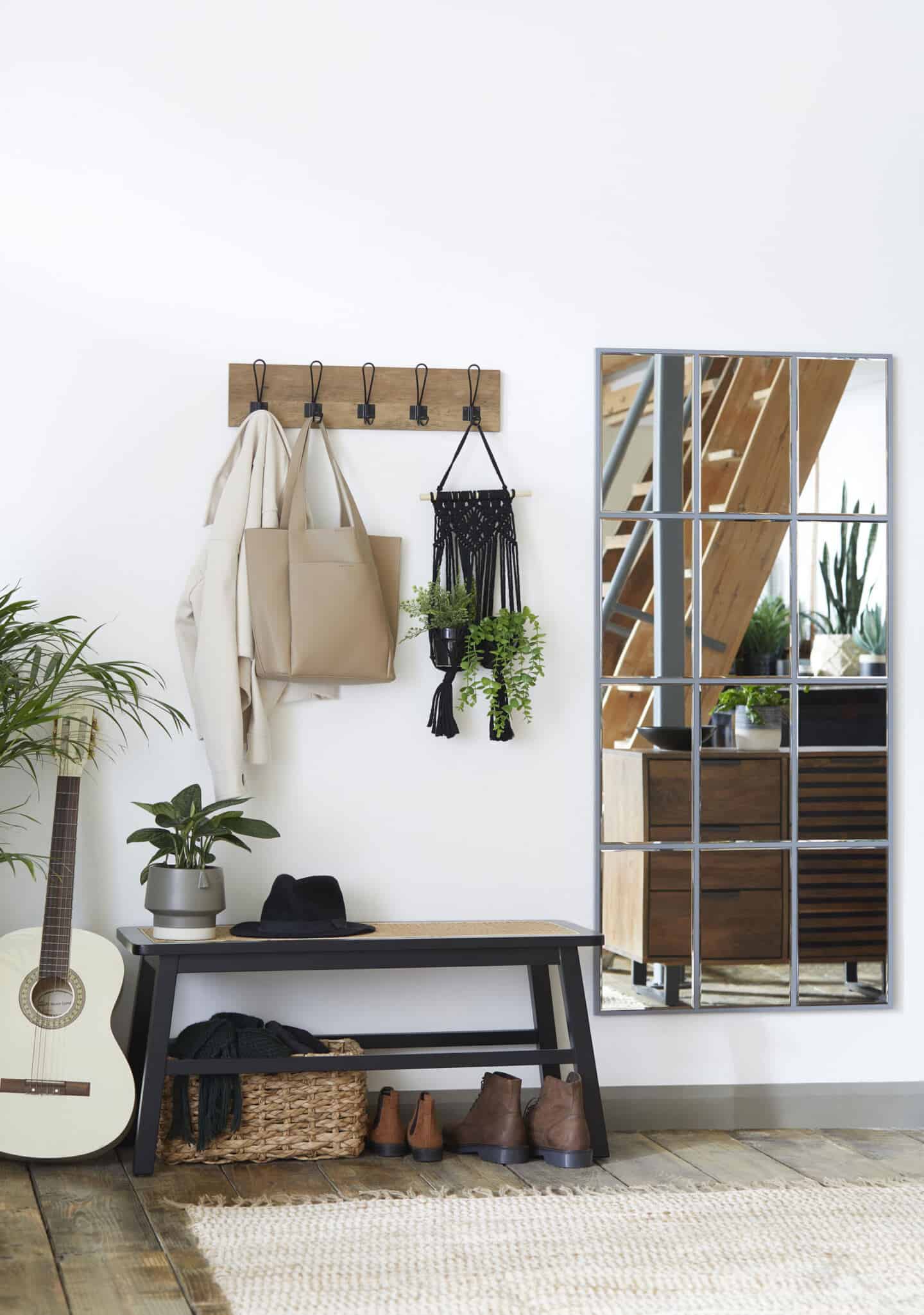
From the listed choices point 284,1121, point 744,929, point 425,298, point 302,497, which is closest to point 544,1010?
point 744,929

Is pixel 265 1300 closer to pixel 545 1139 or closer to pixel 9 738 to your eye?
pixel 545 1139

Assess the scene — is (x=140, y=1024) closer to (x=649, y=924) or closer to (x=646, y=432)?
(x=649, y=924)

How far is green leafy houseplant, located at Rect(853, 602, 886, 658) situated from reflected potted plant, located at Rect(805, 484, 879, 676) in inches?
0.7

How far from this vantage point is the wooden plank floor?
2.39 m

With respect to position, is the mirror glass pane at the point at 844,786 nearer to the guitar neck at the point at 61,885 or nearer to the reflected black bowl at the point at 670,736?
the reflected black bowl at the point at 670,736

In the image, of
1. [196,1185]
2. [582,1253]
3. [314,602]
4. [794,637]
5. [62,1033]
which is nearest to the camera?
A: [582,1253]

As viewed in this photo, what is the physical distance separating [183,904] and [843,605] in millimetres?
1864

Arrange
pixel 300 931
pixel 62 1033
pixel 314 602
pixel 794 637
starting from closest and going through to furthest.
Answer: pixel 62 1033
pixel 300 931
pixel 314 602
pixel 794 637

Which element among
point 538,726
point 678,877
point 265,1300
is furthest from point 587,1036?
point 265,1300

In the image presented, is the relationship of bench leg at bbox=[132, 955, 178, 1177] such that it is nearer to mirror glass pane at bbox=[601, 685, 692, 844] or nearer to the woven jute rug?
the woven jute rug

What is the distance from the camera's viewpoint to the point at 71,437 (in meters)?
3.41

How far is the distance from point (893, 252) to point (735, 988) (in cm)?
202

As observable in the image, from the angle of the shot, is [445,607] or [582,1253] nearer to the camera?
[582,1253]

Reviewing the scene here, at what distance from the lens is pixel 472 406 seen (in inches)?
140
